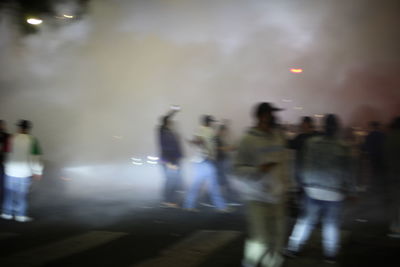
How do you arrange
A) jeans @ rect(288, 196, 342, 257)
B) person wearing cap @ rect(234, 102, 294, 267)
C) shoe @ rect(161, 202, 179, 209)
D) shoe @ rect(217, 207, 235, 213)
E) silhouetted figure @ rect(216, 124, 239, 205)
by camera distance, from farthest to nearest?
silhouetted figure @ rect(216, 124, 239, 205), shoe @ rect(161, 202, 179, 209), shoe @ rect(217, 207, 235, 213), jeans @ rect(288, 196, 342, 257), person wearing cap @ rect(234, 102, 294, 267)

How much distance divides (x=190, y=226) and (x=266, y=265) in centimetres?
246

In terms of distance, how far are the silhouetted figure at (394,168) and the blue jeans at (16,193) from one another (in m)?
4.79

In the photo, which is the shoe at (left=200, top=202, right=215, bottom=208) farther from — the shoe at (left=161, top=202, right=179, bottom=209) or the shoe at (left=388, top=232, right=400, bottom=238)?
the shoe at (left=388, top=232, right=400, bottom=238)

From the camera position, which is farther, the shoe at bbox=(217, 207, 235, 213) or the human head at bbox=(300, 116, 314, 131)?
the shoe at bbox=(217, 207, 235, 213)

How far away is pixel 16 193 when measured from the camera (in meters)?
6.48

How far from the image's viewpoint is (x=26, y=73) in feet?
48.8

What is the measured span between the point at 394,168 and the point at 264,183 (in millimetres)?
2525

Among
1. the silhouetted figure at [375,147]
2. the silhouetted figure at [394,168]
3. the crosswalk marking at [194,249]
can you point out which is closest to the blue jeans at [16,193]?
the crosswalk marking at [194,249]

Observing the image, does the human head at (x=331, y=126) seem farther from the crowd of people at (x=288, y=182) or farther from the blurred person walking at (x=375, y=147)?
the blurred person walking at (x=375, y=147)

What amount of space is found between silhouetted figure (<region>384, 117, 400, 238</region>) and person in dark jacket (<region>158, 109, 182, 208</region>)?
10.3 feet

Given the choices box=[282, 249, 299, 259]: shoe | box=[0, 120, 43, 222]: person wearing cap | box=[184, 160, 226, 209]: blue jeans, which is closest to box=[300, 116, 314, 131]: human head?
box=[184, 160, 226, 209]: blue jeans

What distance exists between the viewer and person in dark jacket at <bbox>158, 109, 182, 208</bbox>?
7125mm

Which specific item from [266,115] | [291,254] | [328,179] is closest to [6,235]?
[291,254]

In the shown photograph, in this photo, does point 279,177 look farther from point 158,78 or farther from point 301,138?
point 158,78
